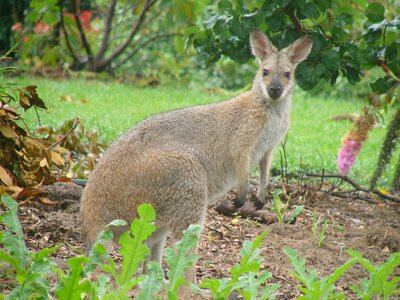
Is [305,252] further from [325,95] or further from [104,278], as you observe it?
[325,95]

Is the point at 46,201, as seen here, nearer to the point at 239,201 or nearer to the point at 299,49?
the point at 239,201

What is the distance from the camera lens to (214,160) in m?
5.76

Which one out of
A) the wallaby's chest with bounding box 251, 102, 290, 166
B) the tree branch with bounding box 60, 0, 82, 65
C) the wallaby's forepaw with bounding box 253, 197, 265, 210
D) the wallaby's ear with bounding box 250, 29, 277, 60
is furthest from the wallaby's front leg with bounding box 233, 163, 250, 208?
the tree branch with bounding box 60, 0, 82, 65

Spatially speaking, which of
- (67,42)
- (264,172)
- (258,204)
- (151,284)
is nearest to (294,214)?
(258,204)

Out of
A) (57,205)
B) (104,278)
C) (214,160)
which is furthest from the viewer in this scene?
(57,205)

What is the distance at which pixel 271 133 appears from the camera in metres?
6.09

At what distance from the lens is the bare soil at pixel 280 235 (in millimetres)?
5547

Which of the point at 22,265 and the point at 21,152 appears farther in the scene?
the point at 21,152

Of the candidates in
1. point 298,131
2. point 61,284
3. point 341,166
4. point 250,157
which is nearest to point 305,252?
point 250,157

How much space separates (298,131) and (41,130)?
4.44 meters

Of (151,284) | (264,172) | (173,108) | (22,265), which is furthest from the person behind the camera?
(173,108)

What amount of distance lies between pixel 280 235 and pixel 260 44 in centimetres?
162

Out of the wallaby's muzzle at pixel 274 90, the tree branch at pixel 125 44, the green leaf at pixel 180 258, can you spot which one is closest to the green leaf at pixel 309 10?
the wallaby's muzzle at pixel 274 90

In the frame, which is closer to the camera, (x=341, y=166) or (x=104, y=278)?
(x=104, y=278)
